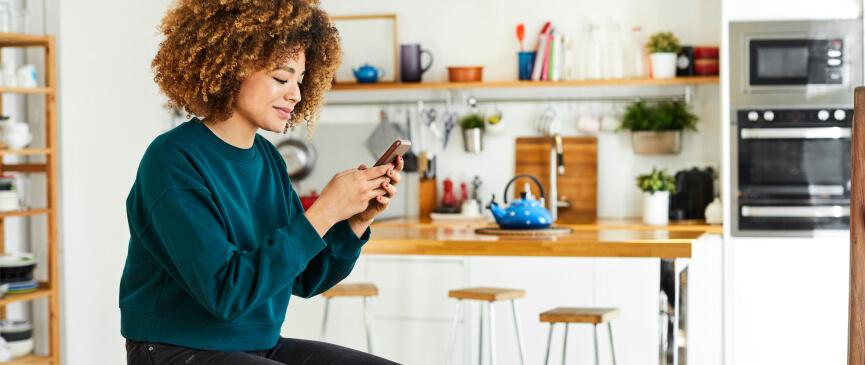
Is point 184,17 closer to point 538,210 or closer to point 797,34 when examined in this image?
point 538,210

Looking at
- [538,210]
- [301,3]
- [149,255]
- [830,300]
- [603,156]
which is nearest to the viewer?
[149,255]

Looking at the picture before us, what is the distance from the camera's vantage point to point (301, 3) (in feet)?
6.48

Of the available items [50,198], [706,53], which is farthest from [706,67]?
[50,198]

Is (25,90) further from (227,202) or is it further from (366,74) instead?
(227,202)

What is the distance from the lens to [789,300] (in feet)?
17.2

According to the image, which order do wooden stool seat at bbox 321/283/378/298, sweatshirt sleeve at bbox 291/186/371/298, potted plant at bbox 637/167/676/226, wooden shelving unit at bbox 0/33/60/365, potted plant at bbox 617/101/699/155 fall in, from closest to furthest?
sweatshirt sleeve at bbox 291/186/371/298 → wooden stool seat at bbox 321/283/378/298 → wooden shelving unit at bbox 0/33/60/365 → potted plant at bbox 637/167/676/226 → potted plant at bbox 617/101/699/155

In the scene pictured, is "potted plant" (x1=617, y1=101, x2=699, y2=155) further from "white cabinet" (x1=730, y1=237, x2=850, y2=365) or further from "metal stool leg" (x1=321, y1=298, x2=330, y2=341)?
"metal stool leg" (x1=321, y1=298, x2=330, y2=341)

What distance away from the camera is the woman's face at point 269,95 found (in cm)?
190

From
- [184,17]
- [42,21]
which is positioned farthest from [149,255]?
[42,21]

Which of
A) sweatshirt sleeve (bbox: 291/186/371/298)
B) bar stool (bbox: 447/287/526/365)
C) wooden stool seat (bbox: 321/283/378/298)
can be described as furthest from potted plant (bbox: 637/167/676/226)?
sweatshirt sleeve (bbox: 291/186/371/298)

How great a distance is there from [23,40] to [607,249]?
2821 mm

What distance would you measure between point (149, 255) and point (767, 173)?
403 centimetres

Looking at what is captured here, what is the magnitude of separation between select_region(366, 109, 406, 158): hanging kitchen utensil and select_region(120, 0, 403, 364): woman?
166 inches

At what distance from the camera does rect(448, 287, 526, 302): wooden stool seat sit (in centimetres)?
442
